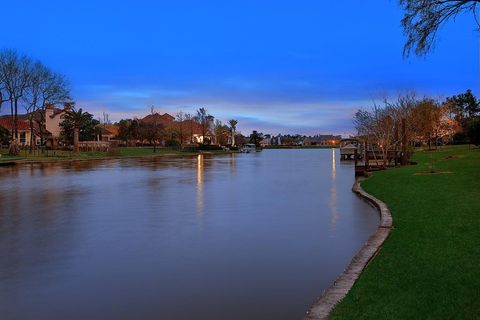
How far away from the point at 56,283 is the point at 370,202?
11409 millimetres

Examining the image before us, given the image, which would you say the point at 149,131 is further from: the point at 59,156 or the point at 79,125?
the point at 59,156

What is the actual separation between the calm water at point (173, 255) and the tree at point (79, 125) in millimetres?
63336

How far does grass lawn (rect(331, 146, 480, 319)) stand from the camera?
5328 mm

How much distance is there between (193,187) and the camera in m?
22.6

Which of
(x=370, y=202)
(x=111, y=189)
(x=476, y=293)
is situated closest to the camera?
(x=476, y=293)

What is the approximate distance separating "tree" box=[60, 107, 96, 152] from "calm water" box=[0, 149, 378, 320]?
6334cm

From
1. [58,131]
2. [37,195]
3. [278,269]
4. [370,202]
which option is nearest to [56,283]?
[278,269]

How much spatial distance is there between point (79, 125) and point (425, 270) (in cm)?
7748

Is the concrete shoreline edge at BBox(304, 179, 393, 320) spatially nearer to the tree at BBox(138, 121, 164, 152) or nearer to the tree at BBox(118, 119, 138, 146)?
the tree at BBox(138, 121, 164, 152)

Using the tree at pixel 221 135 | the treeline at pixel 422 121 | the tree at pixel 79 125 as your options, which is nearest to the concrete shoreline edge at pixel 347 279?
the treeline at pixel 422 121

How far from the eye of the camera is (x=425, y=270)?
6.86m

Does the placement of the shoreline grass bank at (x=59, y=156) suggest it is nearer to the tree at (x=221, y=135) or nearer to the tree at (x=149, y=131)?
the tree at (x=149, y=131)

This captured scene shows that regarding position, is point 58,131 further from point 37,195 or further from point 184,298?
point 184,298

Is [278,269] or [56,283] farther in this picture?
[278,269]
